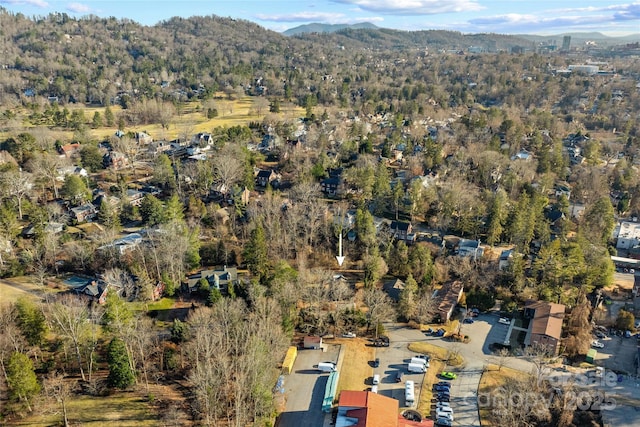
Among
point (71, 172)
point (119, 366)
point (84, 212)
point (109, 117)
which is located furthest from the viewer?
point (109, 117)

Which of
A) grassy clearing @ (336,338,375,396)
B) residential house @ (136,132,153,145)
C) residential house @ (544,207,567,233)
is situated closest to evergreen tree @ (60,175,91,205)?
residential house @ (136,132,153,145)

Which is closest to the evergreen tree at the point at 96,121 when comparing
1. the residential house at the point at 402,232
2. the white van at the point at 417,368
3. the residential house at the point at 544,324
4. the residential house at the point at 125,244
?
the residential house at the point at 125,244

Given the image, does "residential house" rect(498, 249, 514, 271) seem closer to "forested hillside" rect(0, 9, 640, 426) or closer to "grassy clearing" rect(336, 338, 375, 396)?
"forested hillside" rect(0, 9, 640, 426)

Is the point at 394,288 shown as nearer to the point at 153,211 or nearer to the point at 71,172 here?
the point at 153,211

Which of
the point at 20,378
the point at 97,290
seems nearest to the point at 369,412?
the point at 20,378

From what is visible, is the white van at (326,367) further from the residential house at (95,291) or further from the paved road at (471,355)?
the residential house at (95,291)

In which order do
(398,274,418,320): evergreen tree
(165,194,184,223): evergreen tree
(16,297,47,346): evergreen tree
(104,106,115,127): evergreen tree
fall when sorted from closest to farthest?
(16,297,47,346): evergreen tree
(398,274,418,320): evergreen tree
(165,194,184,223): evergreen tree
(104,106,115,127): evergreen tree
